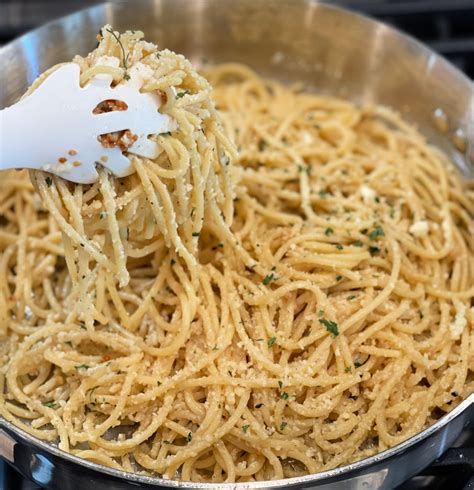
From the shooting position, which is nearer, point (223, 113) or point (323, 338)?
point (323, 338)

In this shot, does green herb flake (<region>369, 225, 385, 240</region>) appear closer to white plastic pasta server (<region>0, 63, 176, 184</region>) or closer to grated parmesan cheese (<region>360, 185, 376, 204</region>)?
grated parmesan cheese (<region>360, 185, 376, 204</region>)

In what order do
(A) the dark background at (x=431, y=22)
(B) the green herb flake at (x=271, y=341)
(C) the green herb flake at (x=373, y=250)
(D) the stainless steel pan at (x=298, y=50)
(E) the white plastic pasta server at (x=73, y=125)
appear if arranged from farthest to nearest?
(A) the dark background at (x=431, y=22)
(D) the stainless steel pan at (x=298, y=50)
(C) the green herb flake at (x=373, y=250)
(B) the green herb flake at (x=271, y=341)
(E) the white plastic pasta server at (x=73, y=125)

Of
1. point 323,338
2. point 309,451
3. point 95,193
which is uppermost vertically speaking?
point 95,193

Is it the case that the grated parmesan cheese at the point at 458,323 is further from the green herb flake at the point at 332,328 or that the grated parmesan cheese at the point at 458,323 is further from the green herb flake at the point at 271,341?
the green herb flake at the point at 271,341

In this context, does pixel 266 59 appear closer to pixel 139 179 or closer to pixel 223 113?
pixel 223 113

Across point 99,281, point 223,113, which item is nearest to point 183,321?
point 99,281

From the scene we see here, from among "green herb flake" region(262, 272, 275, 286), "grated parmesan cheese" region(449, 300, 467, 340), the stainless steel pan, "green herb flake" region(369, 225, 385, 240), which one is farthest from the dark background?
"green herb flake" region(262, 272, 275, 286)

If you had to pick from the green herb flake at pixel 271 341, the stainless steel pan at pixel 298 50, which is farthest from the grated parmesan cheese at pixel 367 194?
the green herb flake at pixel 271 341

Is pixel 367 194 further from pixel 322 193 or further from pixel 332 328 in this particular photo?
pixel 332 328
